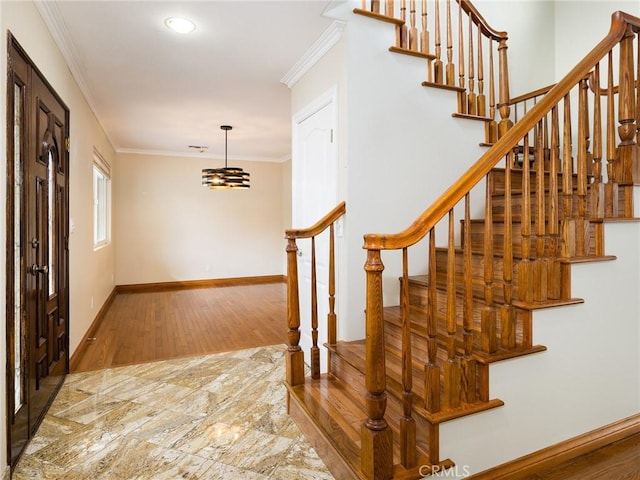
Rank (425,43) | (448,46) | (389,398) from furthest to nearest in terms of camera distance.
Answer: (448,46) → (425,43) → (389,398)

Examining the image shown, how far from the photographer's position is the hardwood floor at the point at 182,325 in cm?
360

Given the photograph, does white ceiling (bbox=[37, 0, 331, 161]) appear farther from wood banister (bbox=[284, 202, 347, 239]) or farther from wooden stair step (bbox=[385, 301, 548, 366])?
wooden stair step (bbox=[385, 301, 548, 366])

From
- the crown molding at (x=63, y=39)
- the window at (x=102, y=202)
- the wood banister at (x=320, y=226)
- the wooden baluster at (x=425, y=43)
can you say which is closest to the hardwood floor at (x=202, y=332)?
the window at (x=102, y=202)

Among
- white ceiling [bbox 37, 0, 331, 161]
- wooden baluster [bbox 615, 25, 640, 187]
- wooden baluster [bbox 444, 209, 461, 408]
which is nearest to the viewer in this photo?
wooden baluster [bbox 444, 209, 461, 408]

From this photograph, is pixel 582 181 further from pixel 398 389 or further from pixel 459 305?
pixel 398 389

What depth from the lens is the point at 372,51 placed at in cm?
267

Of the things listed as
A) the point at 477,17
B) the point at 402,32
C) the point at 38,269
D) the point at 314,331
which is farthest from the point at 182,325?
the point at 477,17

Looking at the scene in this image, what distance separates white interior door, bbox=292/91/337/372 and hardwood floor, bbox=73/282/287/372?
3.03 ft

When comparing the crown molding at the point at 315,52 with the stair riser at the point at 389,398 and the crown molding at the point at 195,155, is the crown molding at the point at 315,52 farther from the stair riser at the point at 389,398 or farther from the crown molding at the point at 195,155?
the crown molding at the point at 195,155

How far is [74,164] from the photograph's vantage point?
334cm

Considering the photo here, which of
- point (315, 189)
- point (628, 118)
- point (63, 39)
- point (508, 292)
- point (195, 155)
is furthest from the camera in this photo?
point (195, 155)

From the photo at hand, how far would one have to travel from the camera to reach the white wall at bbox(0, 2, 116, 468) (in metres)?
1.80

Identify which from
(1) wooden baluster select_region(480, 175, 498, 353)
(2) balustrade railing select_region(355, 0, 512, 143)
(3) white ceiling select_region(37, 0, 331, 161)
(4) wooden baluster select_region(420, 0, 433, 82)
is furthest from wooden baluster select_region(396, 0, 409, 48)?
(1) wooden baluster select_region(480, 175, 498, 353)

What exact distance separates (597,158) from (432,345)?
1.43 m
